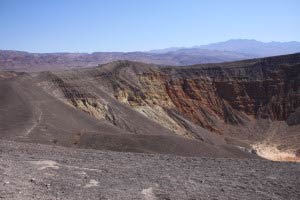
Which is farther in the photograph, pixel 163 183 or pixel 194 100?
pixel 194 100

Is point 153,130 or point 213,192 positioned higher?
point 213,192

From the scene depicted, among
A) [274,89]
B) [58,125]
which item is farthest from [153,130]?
[274,89]

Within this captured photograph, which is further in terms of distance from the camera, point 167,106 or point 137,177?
point 167,106

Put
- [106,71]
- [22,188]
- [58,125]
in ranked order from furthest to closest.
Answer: [106,71] → [58,125] → [22,188]

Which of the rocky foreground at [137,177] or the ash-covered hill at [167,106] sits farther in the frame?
the ash-covered hill at [167,106]

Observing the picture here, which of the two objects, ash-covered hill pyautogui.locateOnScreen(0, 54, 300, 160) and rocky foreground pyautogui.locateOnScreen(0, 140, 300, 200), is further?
ash-covered hill pyautogui.locateOnScreen(0, 54, 300, 160)

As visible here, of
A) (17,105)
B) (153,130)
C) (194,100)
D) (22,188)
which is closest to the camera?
(22,188)

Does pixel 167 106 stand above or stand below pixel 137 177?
below

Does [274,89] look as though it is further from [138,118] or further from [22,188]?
[22,188]
